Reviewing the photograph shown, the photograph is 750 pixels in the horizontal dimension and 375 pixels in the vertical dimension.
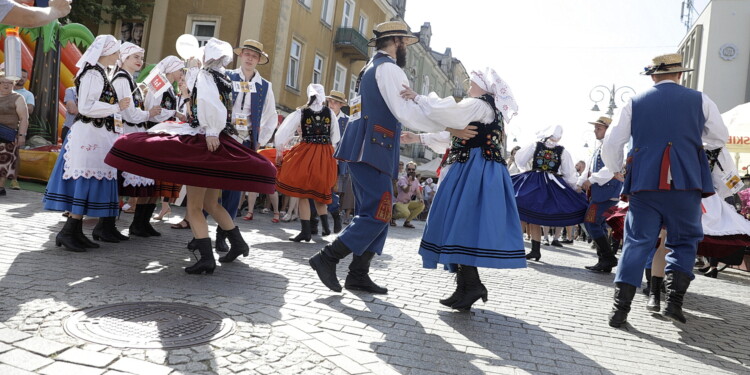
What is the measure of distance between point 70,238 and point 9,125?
4.99 meters

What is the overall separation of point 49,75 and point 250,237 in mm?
8728

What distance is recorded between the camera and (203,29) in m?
22.5

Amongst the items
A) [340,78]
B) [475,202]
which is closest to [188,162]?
[475,202]

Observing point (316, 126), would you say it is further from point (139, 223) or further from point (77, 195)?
point (77, 195)

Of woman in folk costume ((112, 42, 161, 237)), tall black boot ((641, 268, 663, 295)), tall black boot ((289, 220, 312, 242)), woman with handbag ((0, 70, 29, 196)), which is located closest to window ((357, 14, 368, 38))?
woman with handbag ((0, 70, 29, 196))

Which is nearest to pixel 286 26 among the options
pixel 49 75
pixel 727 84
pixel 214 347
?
pixel 49 75

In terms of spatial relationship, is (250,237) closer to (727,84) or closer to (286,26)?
(286,26)

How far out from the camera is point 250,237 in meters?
7.43

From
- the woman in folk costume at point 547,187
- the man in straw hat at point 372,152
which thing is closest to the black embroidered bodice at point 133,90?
the man in straw hat at point 372,152

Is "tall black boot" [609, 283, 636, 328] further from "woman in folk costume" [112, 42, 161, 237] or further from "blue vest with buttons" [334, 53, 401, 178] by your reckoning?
"woman in folk costume" [112, 42, 161, 237]

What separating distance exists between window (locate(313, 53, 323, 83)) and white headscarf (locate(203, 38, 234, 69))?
21.6 metres

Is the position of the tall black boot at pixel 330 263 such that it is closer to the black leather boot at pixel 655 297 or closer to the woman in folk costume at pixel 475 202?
the woman in folk costume at pixel 475 202

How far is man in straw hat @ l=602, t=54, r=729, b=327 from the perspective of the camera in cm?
436

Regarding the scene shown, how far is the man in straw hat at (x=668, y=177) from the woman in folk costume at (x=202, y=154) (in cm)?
289
